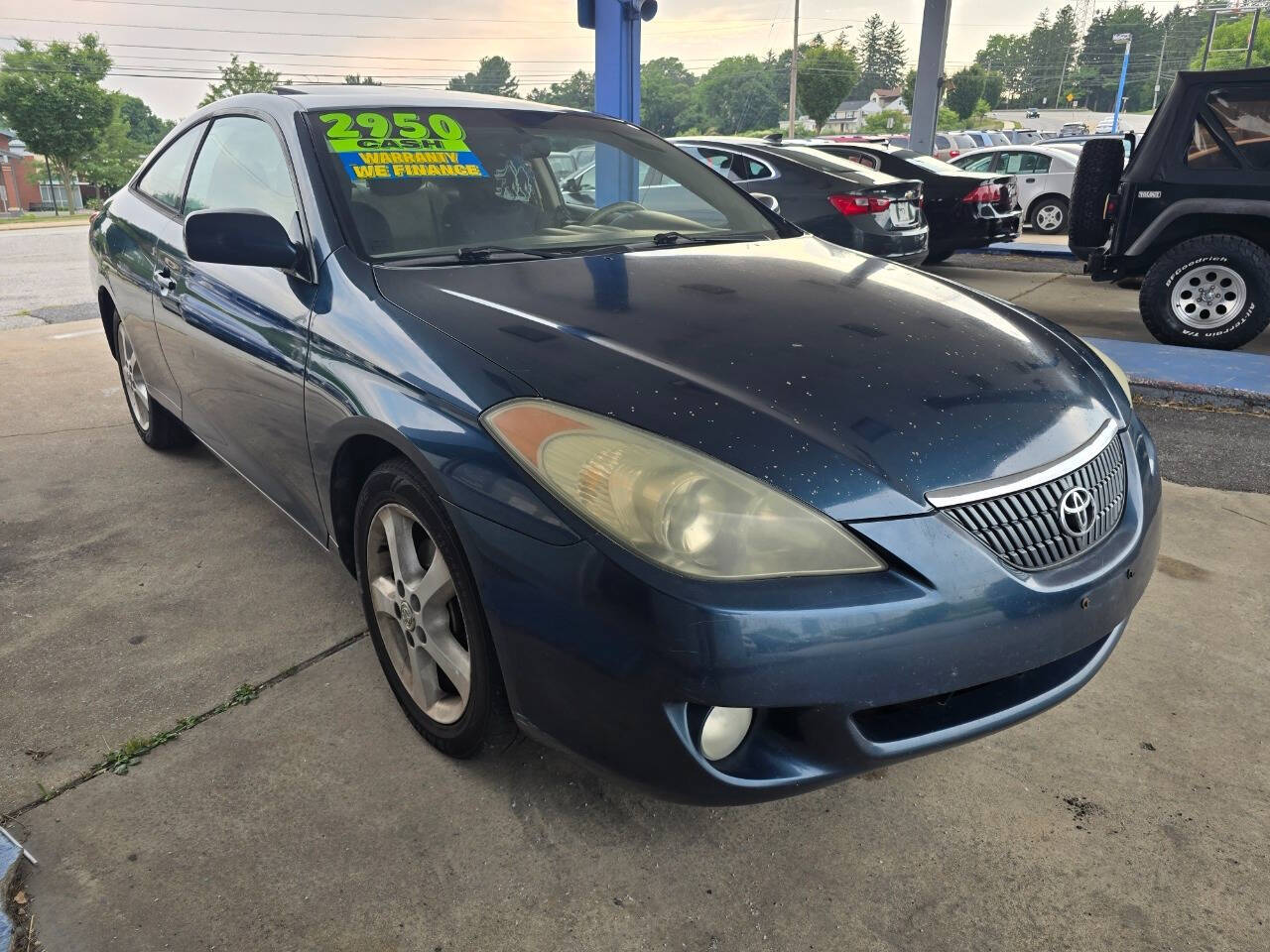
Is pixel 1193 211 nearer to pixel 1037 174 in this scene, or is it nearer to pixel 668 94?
pixel 1037 174

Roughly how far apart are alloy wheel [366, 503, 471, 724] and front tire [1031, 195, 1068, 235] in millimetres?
14157

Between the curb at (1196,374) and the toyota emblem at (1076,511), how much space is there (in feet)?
12.6

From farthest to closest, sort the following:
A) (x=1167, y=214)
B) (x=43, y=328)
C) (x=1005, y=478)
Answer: (x=43, y=328), (x=1167, y=214), (x=1005, y=478)

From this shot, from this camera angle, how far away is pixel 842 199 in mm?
7551

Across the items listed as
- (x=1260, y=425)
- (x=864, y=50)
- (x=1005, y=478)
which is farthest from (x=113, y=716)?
(x=864, y=50)

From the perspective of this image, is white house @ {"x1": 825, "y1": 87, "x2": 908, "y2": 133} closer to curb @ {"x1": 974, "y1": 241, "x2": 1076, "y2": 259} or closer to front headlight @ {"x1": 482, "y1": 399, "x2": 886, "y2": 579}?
curb @ {"x1": 974, "y1": 241, "x2": 1076, "y2": 259}

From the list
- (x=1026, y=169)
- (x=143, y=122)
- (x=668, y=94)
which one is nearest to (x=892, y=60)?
(x=668, y=94)

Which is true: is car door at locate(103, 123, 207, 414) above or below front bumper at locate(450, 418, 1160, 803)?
above

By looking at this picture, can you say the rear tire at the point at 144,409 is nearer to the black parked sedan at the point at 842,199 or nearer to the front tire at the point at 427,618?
the front tire at the point at 427,618

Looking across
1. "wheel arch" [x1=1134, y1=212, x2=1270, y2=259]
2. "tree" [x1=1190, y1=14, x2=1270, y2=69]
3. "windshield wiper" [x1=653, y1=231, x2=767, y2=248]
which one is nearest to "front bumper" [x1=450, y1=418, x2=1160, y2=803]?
"windshield wiper" [x1=653, y1=231, x2=767, y2=248]

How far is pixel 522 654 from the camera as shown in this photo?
1.62 m

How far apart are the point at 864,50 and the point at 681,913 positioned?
164 m

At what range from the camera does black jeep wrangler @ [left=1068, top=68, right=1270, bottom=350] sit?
5.73 meters

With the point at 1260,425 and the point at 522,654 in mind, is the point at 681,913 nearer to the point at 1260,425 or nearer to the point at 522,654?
the point at 522,654
